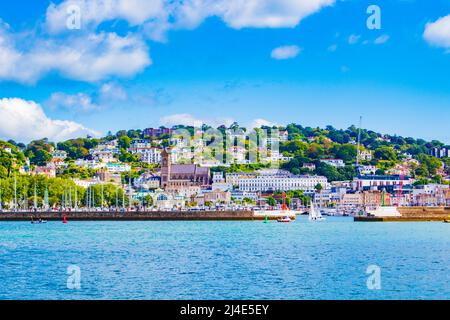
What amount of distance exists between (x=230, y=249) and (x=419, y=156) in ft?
518

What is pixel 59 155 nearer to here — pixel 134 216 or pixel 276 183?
pixel 276 183

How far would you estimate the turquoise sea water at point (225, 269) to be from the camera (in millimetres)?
25000

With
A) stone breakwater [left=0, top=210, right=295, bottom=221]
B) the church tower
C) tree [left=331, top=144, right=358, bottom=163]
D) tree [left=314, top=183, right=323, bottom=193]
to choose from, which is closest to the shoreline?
stone breakwater [left=0, top=210, right=295, bottom=221]

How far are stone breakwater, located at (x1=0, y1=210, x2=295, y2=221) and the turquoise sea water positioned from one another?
130ft


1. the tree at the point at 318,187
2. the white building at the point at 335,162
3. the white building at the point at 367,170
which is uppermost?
the white building at the point at 335,162

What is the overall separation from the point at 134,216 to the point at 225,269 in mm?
58496

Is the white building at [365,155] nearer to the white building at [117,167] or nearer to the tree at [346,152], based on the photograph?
the tree at [346,152]

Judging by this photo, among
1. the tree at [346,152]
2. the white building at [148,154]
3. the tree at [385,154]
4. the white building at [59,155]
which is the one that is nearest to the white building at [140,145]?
the white building at [148,154]

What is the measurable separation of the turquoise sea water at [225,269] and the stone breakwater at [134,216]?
39.7 m

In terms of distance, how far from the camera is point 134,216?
88.9 meters

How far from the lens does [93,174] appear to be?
6363 inches

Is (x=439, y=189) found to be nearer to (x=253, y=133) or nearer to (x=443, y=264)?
(x=253, y=133)

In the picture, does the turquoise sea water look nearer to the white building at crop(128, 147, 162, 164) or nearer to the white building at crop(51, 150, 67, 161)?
the white building at crop(51, 150, 67, 161)

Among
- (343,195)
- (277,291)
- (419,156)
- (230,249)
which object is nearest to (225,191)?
(343,195)
